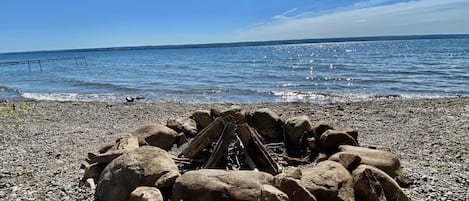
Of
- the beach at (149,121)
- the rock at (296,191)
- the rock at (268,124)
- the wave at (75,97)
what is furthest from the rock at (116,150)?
the wave at (75,97)

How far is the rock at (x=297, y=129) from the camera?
319 inches

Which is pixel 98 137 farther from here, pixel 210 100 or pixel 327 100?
pixel 327 100

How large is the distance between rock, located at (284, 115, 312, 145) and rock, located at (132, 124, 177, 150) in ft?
8.30

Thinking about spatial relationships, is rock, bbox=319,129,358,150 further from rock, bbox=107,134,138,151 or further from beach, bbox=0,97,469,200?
rock, bbox=107,134,138,151

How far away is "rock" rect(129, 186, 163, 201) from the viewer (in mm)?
4777

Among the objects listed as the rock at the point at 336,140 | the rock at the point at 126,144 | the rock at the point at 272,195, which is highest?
the rock at the point at 272,195

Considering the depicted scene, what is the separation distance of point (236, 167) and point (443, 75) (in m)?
25.9

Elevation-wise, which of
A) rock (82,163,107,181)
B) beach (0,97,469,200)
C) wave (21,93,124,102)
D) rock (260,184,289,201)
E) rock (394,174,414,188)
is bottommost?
wave (21,93,124,102)

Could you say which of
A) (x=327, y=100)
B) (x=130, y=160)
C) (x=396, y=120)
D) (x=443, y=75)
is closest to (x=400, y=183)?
(x=130, y=160)

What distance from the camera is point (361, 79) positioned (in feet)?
88.4

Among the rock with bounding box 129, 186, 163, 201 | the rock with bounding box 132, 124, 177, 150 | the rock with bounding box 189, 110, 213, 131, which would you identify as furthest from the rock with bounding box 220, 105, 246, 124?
the rock with bounding box 129, 186, 163, 201

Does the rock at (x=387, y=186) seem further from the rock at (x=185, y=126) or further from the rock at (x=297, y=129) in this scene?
the rock at (x=185, y=126)

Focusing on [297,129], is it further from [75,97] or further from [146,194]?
[75,97]

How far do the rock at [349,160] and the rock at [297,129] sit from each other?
199cm
